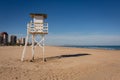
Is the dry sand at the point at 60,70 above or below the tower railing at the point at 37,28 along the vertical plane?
below

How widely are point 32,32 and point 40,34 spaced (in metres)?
1.05

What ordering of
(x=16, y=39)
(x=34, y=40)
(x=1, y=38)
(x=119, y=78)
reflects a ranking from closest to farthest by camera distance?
(x=119, y=78) < (x=34, y=40) < (x=1, y=38) < (x=16, y=39)

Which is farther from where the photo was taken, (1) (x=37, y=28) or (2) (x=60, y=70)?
(1) (x=37, y=28)

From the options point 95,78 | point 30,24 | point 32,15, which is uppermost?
point 32,15

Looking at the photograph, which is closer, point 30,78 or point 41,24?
point 30,78

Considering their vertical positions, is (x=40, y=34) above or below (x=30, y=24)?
below

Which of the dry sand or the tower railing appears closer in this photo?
the dry sand

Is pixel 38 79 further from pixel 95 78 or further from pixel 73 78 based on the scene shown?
pixel 95 78

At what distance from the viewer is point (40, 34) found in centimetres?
1667

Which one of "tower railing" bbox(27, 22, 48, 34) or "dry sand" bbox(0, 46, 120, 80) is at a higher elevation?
"tower railing" bbox(27, 22, 48, 34)

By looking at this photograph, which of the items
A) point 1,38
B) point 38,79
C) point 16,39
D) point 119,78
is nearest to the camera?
point 38,79

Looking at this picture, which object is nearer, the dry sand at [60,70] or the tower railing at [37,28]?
the dry sand at [60,70]

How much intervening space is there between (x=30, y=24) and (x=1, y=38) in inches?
4496

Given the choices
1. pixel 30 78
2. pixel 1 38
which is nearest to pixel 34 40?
pixel 30 78
